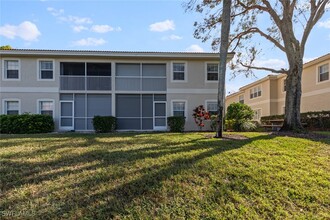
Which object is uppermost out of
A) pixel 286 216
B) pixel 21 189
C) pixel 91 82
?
pixel 91 82

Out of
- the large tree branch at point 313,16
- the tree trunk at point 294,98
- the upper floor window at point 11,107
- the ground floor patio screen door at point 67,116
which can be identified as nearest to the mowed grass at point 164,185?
the tree trunk at point 294,98

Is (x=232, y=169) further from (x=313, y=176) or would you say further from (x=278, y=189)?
(x=313, y=176)

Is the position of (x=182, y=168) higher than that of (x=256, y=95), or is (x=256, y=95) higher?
(x=256, y=95)

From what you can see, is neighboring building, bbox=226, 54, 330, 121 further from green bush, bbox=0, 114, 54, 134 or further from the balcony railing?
green bush, bbox=0, 114, 54, 134

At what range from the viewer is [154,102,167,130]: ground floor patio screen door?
19.6 meters

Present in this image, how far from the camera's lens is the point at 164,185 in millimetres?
5117

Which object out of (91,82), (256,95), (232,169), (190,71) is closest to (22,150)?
(232,169)

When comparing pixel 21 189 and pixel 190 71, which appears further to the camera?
pixel 190 71

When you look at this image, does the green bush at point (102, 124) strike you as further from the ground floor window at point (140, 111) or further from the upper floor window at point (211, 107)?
the upper floor window at point (211, 107)

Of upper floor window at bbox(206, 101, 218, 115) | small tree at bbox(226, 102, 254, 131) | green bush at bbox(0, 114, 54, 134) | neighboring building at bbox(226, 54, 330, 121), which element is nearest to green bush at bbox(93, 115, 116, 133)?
green bush at bbox(0, 114, 54, 134)

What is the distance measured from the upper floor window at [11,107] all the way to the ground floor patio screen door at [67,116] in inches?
117

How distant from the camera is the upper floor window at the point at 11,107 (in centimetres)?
1855

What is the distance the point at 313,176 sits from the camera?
19.3 feet

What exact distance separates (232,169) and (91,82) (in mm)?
15059
